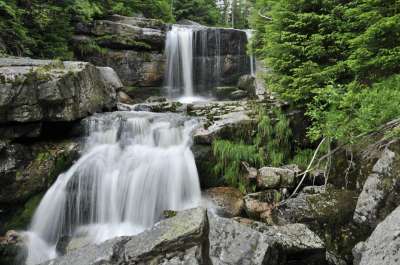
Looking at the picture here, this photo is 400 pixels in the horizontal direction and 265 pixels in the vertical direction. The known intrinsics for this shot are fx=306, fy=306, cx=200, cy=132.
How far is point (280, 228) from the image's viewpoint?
4938 millimetres

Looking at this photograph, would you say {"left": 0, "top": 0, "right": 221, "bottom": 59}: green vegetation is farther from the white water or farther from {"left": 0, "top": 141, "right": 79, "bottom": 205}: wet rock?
{"left": 0, "top": 141, "right": 79, "bottom": 205}: wet rock

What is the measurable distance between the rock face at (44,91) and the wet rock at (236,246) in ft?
17.1

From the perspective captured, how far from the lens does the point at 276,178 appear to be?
6.91 m

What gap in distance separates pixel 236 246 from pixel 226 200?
122 inches

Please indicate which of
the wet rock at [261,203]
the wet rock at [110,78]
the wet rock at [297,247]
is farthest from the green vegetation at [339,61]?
the wet rock at [110,78]

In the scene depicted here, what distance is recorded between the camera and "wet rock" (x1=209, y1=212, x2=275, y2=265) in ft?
12.4

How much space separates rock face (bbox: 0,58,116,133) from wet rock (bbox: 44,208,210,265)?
4426 mm

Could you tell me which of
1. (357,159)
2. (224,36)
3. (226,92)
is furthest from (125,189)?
(224,36)

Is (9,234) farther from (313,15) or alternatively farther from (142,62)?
(142,62)

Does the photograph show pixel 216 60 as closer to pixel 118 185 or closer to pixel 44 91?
pixel 44 91

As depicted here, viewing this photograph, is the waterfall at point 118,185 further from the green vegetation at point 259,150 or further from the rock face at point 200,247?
the rock face at point 200,247

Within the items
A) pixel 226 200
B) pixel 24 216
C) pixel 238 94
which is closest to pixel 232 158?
pixel 226 200

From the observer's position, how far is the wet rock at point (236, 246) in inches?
149

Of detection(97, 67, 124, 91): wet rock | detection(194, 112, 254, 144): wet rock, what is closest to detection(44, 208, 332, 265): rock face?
detection(194, 112, 254, 144): wet rock
